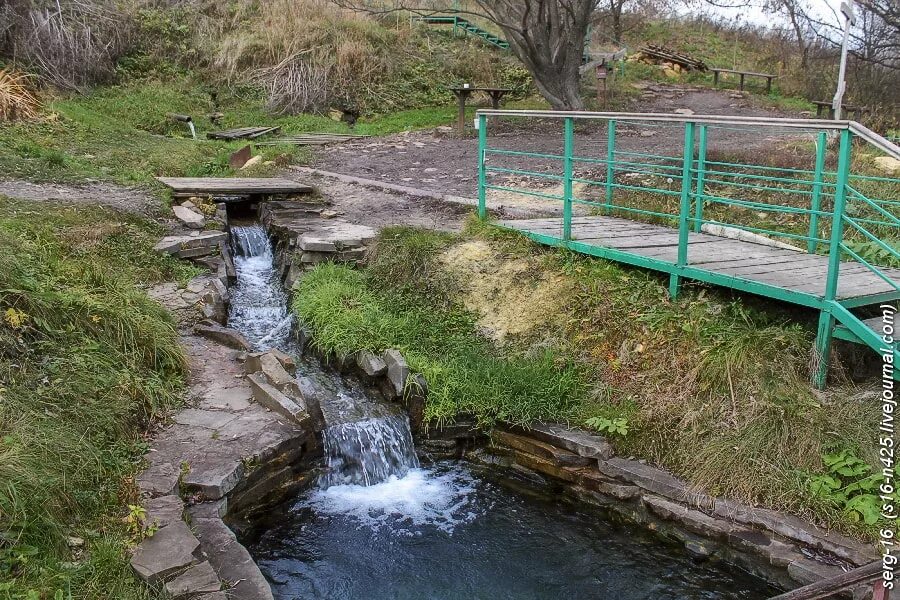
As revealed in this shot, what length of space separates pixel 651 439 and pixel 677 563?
35.2 inches

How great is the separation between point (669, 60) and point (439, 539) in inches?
815

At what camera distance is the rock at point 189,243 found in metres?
7.95

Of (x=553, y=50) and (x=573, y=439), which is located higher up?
(x=553, y=50)

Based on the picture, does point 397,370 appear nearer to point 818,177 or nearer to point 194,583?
point 194,583

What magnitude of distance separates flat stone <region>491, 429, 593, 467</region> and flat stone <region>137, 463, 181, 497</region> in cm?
243

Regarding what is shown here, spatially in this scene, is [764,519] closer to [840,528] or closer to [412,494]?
[840,528]

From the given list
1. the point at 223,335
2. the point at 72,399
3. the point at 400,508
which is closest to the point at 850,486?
the point at 400,508

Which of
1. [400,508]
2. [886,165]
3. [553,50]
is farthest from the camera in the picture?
[553,50]

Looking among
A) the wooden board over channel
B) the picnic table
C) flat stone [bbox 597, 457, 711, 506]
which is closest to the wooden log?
flat stone [bbox 597, 457, 711, 506]

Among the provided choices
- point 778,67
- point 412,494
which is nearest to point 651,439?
point 412,494

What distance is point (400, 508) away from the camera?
17.5ft

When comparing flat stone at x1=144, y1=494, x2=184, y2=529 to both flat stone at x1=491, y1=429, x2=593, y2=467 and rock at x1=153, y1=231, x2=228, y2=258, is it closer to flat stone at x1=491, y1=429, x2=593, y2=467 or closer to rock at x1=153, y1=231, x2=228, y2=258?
flat stone at x1=491, y1=429, x2=593, y2=467

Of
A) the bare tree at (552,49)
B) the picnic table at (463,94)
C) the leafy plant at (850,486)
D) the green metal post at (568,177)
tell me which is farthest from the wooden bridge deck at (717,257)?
the bare tree at (552,49)

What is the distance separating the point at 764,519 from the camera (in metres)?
4.53
